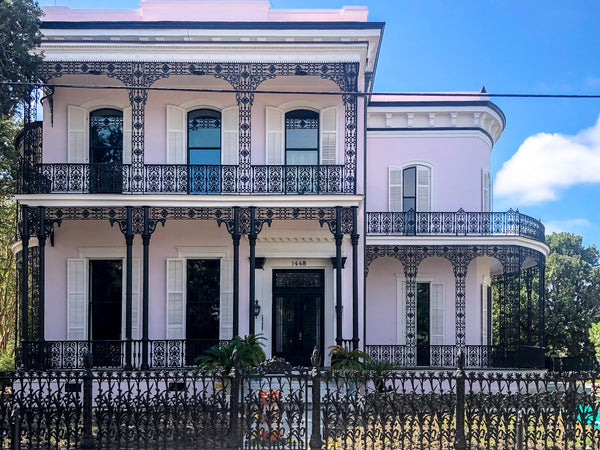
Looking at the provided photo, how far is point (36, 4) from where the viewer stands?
1412 cm

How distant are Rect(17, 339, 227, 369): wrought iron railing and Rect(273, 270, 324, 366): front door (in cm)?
208

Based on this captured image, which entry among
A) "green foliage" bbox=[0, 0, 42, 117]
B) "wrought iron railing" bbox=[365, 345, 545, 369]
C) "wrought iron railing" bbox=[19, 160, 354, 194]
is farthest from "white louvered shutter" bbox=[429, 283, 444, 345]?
"green foliage" bbox=[0, 0, 42, 117]

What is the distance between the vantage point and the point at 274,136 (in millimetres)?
16891

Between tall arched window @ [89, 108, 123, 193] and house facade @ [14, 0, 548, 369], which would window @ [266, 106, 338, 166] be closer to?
house facade @ [14, 0, 548, 369]

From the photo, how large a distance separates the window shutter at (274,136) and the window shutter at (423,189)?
5345 millimetres

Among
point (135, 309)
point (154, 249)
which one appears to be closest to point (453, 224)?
point (154, 249)

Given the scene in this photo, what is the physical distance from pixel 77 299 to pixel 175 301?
8.25 feet

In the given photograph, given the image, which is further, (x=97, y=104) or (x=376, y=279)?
(x=376, y=279)

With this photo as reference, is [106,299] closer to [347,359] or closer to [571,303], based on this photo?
[347,359]

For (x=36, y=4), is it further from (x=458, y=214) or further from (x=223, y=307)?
(x=458, y=214)

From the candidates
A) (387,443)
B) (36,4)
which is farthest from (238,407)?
(36,4)

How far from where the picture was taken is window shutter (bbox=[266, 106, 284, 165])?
1686 cm

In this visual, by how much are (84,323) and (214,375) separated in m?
8.25

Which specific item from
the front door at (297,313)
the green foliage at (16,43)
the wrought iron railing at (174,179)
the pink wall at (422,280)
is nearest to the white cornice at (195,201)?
the wrought iron railing at (174,179)
